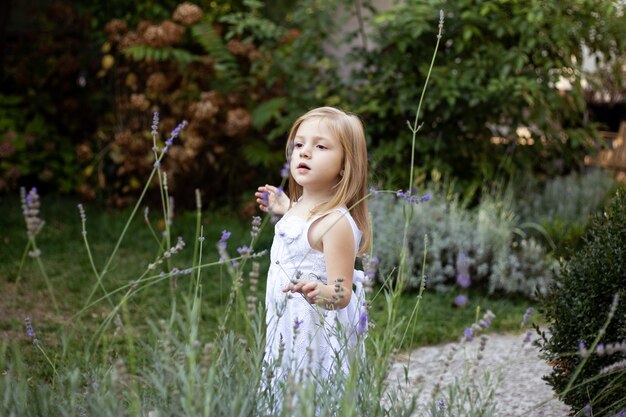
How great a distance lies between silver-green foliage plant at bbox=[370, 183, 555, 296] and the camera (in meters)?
5.72

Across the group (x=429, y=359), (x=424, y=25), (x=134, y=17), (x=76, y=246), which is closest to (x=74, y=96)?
(x=134, y=17)

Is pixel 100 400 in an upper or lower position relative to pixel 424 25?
lower

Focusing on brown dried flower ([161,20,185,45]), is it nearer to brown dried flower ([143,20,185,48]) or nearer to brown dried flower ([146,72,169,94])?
brown dried flower ([143,20,185,48])

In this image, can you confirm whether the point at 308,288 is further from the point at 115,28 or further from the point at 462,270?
the point at 115,28

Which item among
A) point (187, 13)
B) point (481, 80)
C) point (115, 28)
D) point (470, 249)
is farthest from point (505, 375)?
point (115, 28)

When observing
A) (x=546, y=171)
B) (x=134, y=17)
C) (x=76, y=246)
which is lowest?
(x=76, y=246)

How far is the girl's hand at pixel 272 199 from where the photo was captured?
9.02 ft

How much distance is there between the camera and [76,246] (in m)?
6.34

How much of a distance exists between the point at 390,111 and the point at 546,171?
1.61 m

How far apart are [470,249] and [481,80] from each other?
1530 millimetres

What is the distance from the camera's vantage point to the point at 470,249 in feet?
19.5

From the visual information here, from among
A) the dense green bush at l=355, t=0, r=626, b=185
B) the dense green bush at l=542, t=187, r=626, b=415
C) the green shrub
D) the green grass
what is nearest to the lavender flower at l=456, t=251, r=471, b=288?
the green grass

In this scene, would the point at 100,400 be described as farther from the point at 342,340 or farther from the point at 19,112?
the point at 19,112

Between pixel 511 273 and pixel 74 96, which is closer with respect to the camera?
pixel 511 273
